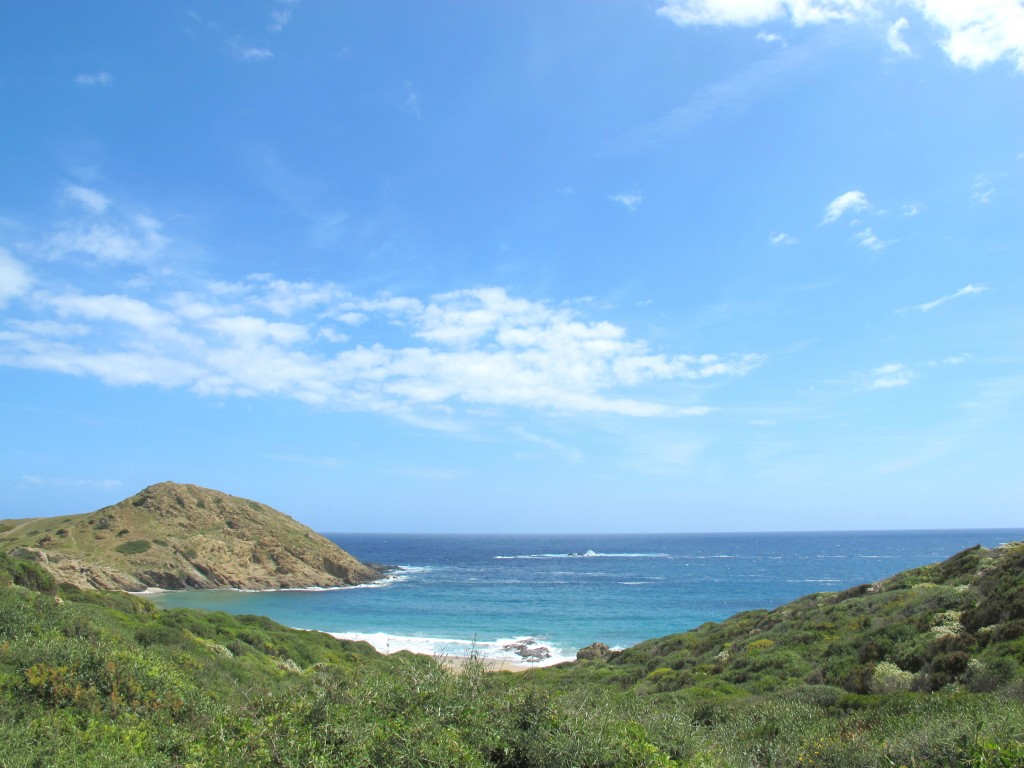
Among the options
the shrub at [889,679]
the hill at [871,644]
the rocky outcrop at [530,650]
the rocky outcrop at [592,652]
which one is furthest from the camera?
the rocky outcrop at [530,650]

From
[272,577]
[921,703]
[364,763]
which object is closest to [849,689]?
[921,703]

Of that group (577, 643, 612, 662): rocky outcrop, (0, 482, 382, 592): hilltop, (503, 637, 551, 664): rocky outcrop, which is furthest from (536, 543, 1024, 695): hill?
(0, 482, 382, 592): hilltop

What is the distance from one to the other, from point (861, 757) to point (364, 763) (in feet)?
18.3

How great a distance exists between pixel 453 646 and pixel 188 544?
46.8 m

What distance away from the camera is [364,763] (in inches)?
232

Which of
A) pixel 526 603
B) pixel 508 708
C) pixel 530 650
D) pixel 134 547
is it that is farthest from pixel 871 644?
pixel 134 547

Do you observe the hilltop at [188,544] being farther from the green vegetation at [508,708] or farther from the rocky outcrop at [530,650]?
the green vegetation at [508,708]

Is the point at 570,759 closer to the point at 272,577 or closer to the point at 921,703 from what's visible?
the point at 921,703

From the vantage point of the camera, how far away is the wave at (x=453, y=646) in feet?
126

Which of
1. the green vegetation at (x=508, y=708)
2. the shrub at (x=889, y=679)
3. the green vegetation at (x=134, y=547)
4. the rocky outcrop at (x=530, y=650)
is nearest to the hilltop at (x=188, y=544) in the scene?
the green vegetation at (x=134, y=547)

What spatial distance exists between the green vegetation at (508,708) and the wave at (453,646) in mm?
22624

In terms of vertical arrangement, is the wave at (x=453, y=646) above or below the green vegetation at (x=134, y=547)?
below

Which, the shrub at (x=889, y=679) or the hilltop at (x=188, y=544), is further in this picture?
the hilltop at (x=188, y=544)

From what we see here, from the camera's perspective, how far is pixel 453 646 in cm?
4175
